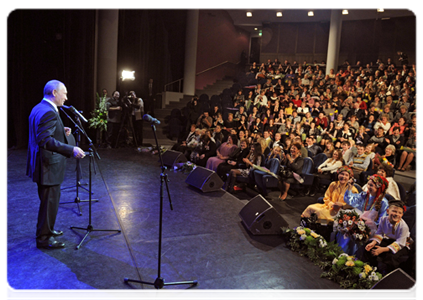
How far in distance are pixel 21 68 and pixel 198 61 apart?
29.7 ft

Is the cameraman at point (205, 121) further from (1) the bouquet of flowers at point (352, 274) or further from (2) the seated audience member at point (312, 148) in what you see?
(1) the bouquet of flowers at point (352, 274)

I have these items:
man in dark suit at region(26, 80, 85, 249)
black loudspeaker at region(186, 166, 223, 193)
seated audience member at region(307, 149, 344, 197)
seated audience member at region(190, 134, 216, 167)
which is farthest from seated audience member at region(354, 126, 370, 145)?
man in dark suit at region(26, 80, 85, 249)

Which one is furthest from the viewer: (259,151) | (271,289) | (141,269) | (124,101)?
(124,101)

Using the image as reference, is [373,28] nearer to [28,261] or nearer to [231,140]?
[231,140]

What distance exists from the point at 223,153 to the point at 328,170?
1951mm

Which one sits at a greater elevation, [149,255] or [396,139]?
[396,139]

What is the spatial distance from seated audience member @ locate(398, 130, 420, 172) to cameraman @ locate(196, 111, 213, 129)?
15.2 ft

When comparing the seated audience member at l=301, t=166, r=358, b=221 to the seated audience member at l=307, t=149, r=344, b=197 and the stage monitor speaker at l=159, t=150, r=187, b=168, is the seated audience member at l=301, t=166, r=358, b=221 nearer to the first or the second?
the seated audience member at l=307, t=149, r=344, b=197

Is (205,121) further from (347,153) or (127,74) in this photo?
(347,153)

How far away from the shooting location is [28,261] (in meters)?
2.86

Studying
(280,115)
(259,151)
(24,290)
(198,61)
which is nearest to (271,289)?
(24,290)

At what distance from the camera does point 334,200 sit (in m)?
4.12

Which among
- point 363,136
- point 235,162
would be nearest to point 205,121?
point 235,162

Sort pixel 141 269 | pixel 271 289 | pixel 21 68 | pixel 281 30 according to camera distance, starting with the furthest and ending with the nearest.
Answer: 1. pixel 281 30
2. pixel 21 68
3. pixel 141 269
4. pixel 271 289
